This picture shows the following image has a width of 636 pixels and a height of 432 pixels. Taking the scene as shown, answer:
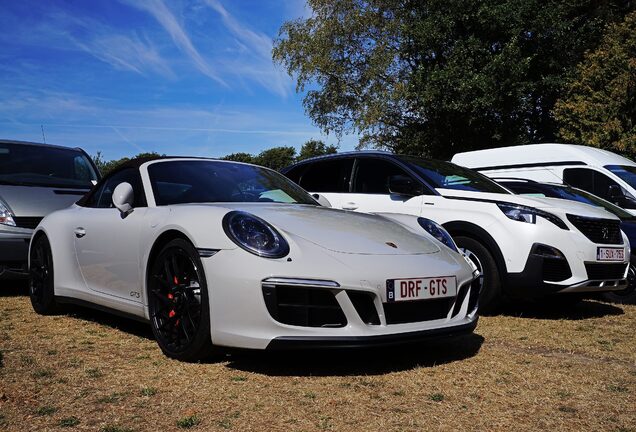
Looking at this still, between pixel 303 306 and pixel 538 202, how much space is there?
134 inches

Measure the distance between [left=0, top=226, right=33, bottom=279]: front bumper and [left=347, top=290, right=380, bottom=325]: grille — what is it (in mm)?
4397

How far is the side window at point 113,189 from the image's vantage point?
4.63 metres

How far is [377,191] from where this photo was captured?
22.8 feet

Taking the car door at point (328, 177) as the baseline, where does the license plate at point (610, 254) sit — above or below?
below

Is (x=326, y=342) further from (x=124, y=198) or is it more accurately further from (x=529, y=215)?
(x=529, y=215)

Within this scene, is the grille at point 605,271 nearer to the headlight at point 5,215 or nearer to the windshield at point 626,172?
the windshield at point 626,172

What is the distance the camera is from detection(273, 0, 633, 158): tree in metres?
22.5

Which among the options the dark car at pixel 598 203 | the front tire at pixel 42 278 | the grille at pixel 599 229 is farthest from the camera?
the dark car at pixel 598 203

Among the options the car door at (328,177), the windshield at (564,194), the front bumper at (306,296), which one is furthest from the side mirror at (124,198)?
the windshield at (564,194)

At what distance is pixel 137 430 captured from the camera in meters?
2.78

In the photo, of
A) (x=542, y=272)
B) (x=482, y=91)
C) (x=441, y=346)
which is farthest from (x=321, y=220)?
(x=482, y=91)

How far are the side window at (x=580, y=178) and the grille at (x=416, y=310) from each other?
7.10 m

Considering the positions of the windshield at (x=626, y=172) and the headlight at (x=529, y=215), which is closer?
the headlight at (x=529, y=215)

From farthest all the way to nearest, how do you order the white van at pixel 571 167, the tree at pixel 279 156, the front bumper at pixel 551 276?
the tree at pixel 279 156 < the white van at pixel 571 167 < the front bumper at pixel 551 276
